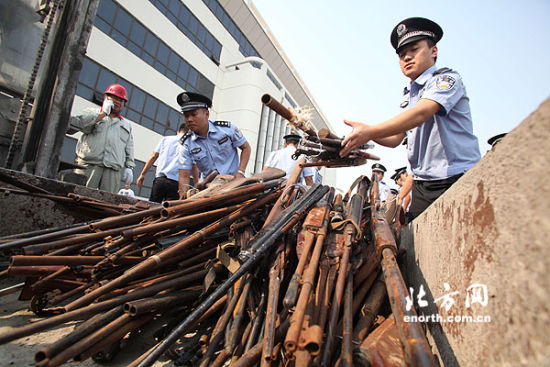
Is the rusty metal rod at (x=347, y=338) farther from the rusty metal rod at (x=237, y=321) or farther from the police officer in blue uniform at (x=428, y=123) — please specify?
the police officer in blue uniform at (x=428, y=123)

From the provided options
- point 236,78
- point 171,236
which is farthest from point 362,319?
point 236,78

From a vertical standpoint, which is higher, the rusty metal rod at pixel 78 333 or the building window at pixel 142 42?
the building window at pixel 142 42

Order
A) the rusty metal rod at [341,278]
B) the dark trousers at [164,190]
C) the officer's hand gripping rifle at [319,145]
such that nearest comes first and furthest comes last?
the rusty metal rod at [341,278], the officer's hand gripping rifle at [319,145], the dark trousers at [164,190]

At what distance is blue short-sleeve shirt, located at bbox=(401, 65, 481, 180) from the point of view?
1713 mm

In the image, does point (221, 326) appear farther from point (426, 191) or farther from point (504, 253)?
point (426, 191)

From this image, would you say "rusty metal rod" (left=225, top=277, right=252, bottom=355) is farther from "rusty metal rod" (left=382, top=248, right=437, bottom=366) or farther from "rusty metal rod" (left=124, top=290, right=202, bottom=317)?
"rusty metal rod" (left=382, top=248, right=437, bottom=366)

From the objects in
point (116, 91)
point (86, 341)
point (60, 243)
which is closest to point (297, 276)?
point (86, 341)

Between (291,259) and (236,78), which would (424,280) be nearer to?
(291,259)

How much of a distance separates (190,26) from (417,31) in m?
18.0

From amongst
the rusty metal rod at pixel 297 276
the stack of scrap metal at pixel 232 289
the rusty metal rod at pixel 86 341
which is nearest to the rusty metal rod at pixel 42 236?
the stack of scrap metal at pixel 232 289

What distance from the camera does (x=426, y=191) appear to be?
6.88ft

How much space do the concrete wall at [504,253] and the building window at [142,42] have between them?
14.6m

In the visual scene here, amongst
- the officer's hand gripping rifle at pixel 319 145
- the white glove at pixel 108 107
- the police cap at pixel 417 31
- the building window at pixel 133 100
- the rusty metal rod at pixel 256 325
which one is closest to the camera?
the rusty metal rod at pixel 256 325

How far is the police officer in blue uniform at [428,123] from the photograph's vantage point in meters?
1.67
